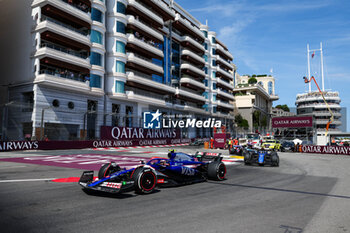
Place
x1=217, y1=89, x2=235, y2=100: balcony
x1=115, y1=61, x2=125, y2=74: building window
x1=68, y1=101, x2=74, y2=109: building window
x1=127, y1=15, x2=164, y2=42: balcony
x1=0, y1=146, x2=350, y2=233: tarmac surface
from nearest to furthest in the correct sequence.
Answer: x1=0, y1=146, x2=350, y2=233: tarmac surface → x1=68, y1=101, x2=74, y2=109: building window → x1=115, y1=61, x2=125, y2=74: building window → x1=127, y1=15, x2=164, y2=42: balcony → x1=217, y1=89, x2=235, y2=100: balcony

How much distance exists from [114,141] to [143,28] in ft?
72.6

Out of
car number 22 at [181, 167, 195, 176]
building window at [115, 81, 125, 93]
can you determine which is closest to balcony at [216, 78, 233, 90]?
building window at [115, 81, 125, 93]

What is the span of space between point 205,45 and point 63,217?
70.7 metres

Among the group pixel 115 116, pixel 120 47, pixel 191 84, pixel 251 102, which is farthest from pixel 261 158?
pixel 251 102

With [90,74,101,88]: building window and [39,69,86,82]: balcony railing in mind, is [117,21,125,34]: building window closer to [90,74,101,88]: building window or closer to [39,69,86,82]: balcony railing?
[90,74,101,88]: building window

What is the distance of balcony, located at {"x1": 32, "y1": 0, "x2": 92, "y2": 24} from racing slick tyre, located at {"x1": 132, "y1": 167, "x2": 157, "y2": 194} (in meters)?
31.8

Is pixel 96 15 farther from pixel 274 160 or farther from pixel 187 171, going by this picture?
pixel 187 171

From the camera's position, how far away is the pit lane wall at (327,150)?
89.1ft

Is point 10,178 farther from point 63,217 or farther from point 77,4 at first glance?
point 77,4

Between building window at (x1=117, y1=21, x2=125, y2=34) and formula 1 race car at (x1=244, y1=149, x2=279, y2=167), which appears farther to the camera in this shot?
building window at (x1=117, y1=21, x2=125, y2=34)

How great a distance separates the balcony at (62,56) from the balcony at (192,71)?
28.1 m

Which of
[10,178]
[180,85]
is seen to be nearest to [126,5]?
[180,85]

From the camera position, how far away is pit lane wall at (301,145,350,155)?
27.1 meters

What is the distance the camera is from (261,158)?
589 inches
